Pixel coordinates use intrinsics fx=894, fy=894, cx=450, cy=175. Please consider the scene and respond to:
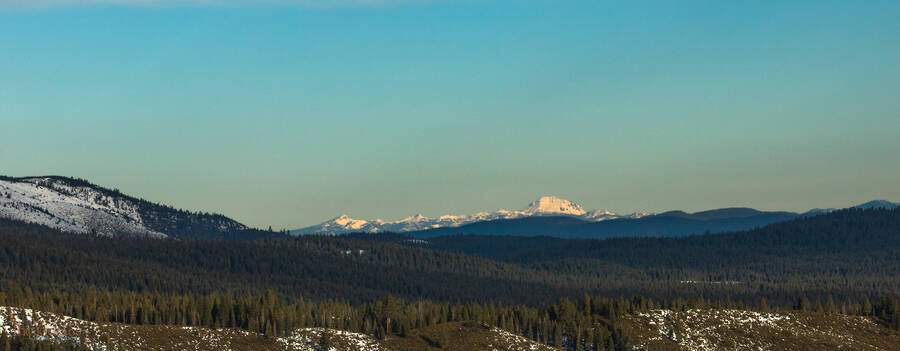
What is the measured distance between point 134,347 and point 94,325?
50.3ft

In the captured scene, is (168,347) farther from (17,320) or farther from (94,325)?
(17,320)

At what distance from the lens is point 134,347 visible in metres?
183

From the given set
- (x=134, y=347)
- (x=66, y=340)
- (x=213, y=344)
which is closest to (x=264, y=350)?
(x=213, y=344)

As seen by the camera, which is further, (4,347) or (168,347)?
(168,347)

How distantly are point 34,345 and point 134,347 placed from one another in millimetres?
18967

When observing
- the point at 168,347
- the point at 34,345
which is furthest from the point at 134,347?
the point at 34,345

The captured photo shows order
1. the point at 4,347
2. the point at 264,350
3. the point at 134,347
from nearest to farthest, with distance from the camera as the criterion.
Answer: the point at 4,347, the point at 134,347, the point at 264,350

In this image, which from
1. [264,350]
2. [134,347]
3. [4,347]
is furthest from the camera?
[264,350]

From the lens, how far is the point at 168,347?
18712 centimetres

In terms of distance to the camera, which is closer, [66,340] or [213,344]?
[66,340]

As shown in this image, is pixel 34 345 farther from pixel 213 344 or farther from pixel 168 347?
pixel 213 344

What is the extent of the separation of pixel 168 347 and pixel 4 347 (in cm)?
3101

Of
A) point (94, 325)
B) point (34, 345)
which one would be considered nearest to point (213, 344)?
point (94, 325)

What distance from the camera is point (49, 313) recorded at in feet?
649
